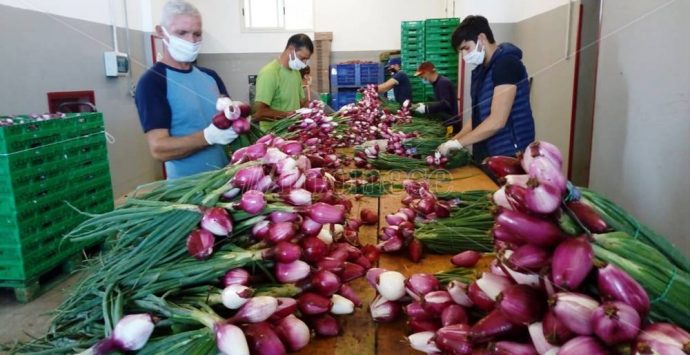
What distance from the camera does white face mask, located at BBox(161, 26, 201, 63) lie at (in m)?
1.99

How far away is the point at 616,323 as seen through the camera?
525mm

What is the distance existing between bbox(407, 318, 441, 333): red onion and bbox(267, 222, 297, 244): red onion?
29 cm

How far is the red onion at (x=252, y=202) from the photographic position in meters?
0.94

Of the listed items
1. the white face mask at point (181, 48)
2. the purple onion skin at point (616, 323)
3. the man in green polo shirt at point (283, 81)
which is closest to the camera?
the purple onion skin at point (616, 323)

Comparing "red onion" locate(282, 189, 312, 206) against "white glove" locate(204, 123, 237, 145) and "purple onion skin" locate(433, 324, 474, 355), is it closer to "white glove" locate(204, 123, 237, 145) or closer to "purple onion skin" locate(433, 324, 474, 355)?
"purple onion skin" locate(433, 324, 474, 355)

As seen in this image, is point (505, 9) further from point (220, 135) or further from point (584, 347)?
point (584, 347)

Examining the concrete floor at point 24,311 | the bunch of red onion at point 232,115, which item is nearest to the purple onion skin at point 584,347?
the bunch of red onion at point 232,115

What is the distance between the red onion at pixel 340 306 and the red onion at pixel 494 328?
31 cm

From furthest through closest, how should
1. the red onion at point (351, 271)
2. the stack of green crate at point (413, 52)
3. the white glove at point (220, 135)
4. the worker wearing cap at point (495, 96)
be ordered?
the stack of green crate at point (413, 52)
the worker wearing cap at point (495, 96)
the white glove at point (220, 135)
the red onion at point (351, 271)

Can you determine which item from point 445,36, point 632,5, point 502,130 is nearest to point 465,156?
point 502,130

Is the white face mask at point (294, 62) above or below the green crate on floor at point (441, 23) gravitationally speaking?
below

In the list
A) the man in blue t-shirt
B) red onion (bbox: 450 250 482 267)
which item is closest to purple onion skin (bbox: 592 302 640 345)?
red onion (bbox: 450 250 482 267)

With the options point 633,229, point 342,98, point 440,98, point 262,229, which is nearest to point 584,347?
point 633,229

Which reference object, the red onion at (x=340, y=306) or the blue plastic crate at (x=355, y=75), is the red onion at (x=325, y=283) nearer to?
the red onion at (x=340, y=306)
